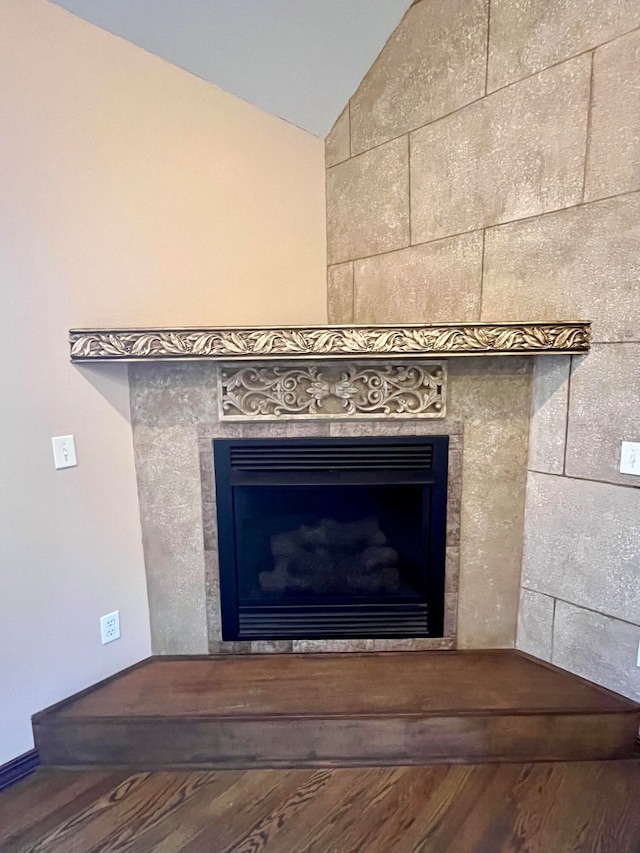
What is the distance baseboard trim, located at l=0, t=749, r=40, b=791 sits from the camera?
59.0 inches

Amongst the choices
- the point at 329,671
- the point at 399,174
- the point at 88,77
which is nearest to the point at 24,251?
the point at 88,77

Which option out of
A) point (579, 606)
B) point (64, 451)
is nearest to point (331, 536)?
point (579, 606)

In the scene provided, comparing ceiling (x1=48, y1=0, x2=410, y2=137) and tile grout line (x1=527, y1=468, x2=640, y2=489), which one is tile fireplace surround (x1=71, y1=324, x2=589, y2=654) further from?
ceiling (x1=48, y1=0, x2=410, y2=137)

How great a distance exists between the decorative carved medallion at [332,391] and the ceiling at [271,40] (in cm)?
124

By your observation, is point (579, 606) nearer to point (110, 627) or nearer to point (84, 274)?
point (110, 627)

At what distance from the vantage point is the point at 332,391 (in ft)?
5.74

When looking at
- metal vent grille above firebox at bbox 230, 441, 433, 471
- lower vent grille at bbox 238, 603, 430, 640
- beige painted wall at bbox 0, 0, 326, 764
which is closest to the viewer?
beige painted wall at bbox 0, 0, 326, 764

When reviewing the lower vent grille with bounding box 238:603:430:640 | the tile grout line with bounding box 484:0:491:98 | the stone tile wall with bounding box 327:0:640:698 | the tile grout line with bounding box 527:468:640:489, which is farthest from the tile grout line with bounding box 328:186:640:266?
the lower vent grille with bounding box 238:603:430:640

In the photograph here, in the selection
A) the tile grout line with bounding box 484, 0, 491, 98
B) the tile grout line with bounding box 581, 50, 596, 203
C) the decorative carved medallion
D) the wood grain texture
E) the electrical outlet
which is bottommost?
the wood grain texture

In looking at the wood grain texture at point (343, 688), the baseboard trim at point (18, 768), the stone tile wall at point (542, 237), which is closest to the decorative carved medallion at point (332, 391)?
the stone tile wall at point (542, 237)

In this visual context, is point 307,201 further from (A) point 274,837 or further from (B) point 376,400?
(A) point 274,837

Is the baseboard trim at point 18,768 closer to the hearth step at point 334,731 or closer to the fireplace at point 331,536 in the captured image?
the hearth step at point 334,731

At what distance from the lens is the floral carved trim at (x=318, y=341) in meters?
1.51

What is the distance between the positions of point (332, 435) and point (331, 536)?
48 cm
